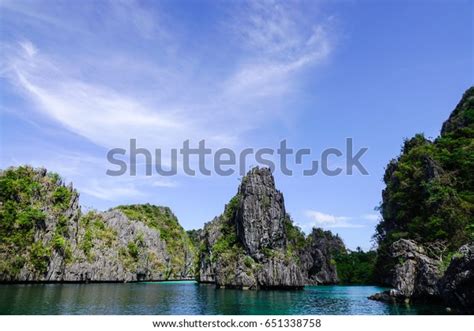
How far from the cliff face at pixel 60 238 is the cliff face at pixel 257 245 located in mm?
23674

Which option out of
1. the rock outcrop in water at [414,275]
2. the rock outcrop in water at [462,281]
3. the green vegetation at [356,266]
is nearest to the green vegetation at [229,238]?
the rock outcrop in water at [414,275]

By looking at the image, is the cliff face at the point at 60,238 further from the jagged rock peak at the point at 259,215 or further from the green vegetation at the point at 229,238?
the jagged rock peak at the point at 259,215

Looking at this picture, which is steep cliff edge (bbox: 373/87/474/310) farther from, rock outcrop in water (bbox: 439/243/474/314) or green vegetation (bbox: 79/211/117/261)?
green vegetation (bbox: 79/211/117/261)

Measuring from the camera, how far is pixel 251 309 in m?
25.6

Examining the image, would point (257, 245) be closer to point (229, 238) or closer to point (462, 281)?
point (229, 238)

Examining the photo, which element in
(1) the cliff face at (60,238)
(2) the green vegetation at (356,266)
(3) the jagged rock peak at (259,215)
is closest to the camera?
(3) the jagged rock peak at (259,215)

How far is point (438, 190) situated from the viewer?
121ft

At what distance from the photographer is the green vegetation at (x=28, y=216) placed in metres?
54.8

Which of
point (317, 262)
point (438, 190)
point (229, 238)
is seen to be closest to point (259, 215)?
point (229, 238)

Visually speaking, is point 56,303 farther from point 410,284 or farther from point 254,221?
point 254,221

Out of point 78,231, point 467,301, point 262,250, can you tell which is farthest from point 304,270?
point 467,301

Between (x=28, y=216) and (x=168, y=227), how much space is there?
171 ft

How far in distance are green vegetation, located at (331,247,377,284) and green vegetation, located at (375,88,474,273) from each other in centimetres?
2684
